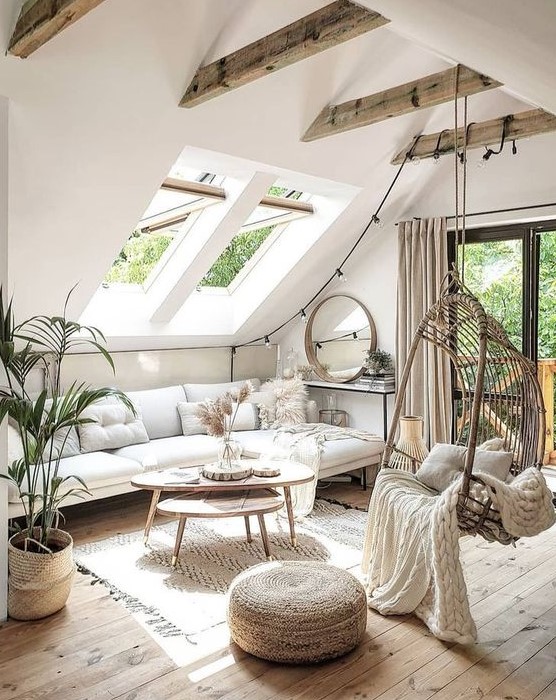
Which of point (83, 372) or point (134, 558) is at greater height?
point (83, 372)

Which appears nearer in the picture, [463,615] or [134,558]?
[463,615]

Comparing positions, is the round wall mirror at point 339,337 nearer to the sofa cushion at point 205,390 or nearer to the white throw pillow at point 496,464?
the sofa cushion at point 205,390

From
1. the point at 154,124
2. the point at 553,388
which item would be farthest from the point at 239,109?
the point at 553,388

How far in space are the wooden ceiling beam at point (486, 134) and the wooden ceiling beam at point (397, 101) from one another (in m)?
0.65

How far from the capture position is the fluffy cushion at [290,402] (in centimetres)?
536

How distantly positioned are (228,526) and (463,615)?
6.12 ft

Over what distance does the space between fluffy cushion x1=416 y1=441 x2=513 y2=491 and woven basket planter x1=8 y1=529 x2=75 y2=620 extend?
6.04 feet

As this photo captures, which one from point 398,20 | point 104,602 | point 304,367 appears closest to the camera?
point 398,20

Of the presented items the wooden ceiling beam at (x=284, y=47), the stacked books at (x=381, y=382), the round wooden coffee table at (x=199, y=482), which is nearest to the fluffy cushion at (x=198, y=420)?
the stacked books at (x=381, y=382)

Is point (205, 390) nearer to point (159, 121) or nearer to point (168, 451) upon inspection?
point (168, 451)

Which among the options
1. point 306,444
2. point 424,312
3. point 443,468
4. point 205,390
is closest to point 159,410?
point 205,390

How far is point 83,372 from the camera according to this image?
5012 millimetres

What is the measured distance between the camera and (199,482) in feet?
12.5

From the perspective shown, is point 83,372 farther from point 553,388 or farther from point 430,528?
point 553,388
